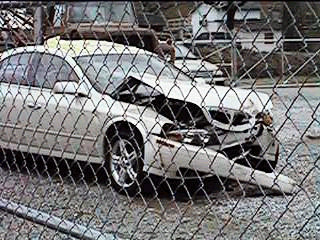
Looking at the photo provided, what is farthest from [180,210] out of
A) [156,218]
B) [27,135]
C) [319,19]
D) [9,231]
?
[319,19]

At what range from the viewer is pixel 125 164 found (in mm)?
5973

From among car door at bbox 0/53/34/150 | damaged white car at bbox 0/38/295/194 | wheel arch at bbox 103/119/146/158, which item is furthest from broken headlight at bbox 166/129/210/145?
car door at bbox 0/53/34/150

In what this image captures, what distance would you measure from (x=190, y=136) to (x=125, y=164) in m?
0.74

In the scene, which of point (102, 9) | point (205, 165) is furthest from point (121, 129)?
point (102, 9)

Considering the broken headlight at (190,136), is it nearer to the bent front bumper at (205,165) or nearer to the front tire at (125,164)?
the bent front bumper at (205,165)

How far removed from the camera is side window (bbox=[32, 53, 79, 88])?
604 centimetres

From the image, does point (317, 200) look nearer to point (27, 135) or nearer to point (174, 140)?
point (174, 140)

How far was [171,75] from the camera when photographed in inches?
235

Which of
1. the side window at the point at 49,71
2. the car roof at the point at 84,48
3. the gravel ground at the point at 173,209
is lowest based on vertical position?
the gravel ground at the point at 173,209

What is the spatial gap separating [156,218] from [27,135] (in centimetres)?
217

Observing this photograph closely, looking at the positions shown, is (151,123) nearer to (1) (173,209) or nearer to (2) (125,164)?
(2) (125,164)

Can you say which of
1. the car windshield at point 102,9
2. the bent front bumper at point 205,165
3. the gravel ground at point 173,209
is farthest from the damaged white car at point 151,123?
the car windshield at point 102,9

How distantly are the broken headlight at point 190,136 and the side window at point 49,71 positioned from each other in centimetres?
117

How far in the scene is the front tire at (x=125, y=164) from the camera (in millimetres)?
5852
